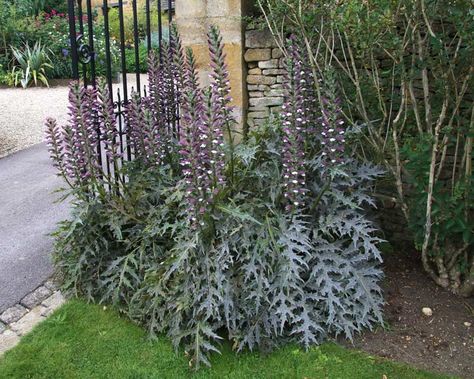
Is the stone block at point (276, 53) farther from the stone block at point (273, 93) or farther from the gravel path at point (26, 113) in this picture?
the gravel path at point (26, 113)

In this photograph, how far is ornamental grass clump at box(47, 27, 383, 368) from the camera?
303cm

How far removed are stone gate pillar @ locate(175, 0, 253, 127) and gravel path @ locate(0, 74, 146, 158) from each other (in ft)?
13.5

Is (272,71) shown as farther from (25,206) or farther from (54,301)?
(25,206)

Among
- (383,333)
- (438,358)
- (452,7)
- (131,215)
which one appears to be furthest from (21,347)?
(452,7)

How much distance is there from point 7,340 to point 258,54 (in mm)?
2862

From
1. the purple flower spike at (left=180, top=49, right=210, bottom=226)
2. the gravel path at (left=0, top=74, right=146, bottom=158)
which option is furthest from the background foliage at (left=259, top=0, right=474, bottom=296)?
the gravel path at (left=0, top=74, right=146, bottom=158)

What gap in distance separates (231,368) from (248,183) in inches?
48.8

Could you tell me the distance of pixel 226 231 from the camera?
10.2 ft

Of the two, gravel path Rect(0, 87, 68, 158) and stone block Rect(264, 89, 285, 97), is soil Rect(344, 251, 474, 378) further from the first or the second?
gravel path Rect(0, 87, 68, 158)

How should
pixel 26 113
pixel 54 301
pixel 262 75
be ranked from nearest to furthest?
pixel 54 301
pixel 262 75
pixel 26 113

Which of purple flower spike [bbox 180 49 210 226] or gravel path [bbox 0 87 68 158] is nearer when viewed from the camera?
purple flower spike [bbox 180 49 210 226]

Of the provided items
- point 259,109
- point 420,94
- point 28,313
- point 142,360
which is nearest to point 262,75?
point 259,109

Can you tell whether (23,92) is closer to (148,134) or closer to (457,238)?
(148,134)

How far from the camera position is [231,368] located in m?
3.00
